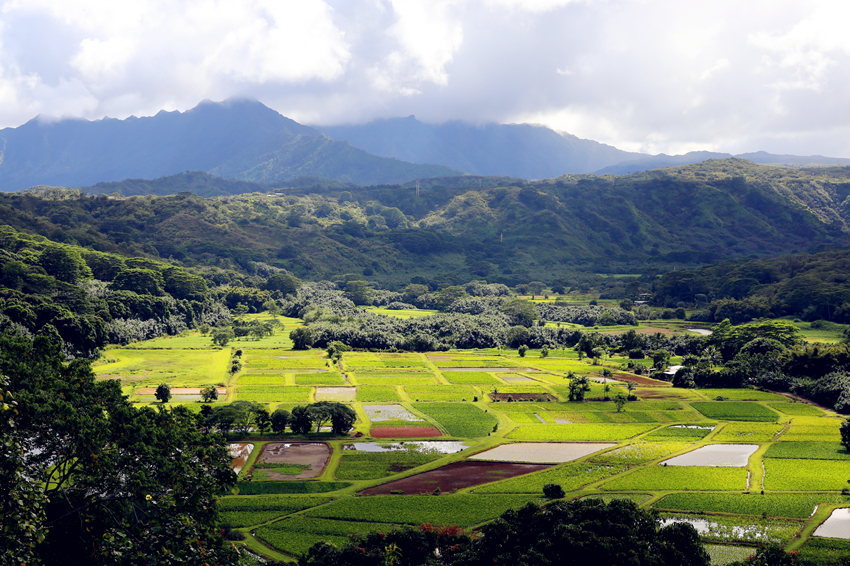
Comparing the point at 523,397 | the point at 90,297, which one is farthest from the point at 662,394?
the point at 90,297

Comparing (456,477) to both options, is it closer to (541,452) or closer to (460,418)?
(541,452)

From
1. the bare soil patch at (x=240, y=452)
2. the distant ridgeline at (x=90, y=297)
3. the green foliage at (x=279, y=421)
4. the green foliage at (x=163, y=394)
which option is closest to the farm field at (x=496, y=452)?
the bare soil patch at (x=240, y=452)

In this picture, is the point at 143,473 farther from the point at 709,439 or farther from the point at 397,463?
the point at 709,439

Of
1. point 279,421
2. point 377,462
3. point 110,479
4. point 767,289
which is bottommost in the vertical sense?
point 377,462

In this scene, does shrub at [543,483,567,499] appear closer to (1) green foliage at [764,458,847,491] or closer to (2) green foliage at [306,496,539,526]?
(2) green foliage at [306,496,539,526]

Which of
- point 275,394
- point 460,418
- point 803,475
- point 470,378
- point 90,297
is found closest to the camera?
point 803,475

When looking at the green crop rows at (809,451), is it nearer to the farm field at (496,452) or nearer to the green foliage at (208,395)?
the farm field at (496,452)
